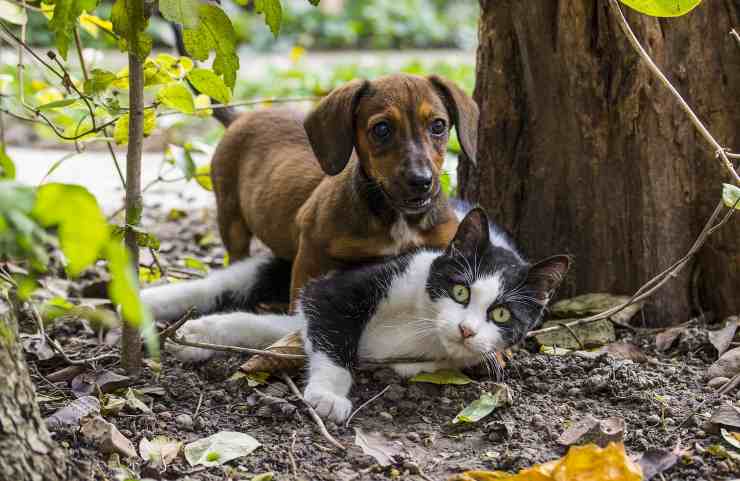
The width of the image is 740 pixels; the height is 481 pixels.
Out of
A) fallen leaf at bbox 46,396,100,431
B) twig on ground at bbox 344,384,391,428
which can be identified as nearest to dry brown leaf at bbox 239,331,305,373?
twig on ground at bbox 344,384,391,428

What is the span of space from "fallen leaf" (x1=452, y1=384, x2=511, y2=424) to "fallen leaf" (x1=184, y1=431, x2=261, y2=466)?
0.68 meters

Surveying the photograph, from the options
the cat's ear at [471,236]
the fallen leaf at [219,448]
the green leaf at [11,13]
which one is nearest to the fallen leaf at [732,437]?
the cat's ear at [471,236]

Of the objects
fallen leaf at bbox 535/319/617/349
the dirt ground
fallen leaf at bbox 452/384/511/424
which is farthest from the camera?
fallen leaf at bbox 535/319/617/349

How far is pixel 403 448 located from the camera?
2566 mm

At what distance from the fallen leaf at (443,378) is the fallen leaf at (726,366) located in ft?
2.89

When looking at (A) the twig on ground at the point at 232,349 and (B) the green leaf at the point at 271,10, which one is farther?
(A) the twig on ground at the point at 232,349

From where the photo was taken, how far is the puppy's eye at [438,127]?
343cm

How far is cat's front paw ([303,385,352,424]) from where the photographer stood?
8.97ft

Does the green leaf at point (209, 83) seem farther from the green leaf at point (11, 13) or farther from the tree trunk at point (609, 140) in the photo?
the tree trunk at point (609, 140)

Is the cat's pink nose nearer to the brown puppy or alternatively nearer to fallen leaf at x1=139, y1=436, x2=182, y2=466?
the brown puppy

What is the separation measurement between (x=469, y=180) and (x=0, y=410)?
8.66 ft

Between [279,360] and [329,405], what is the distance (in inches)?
16.4

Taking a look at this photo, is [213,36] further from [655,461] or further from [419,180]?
[655,461]

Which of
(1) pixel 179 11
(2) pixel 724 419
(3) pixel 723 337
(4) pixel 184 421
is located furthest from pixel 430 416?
(1) pixel 179 11
